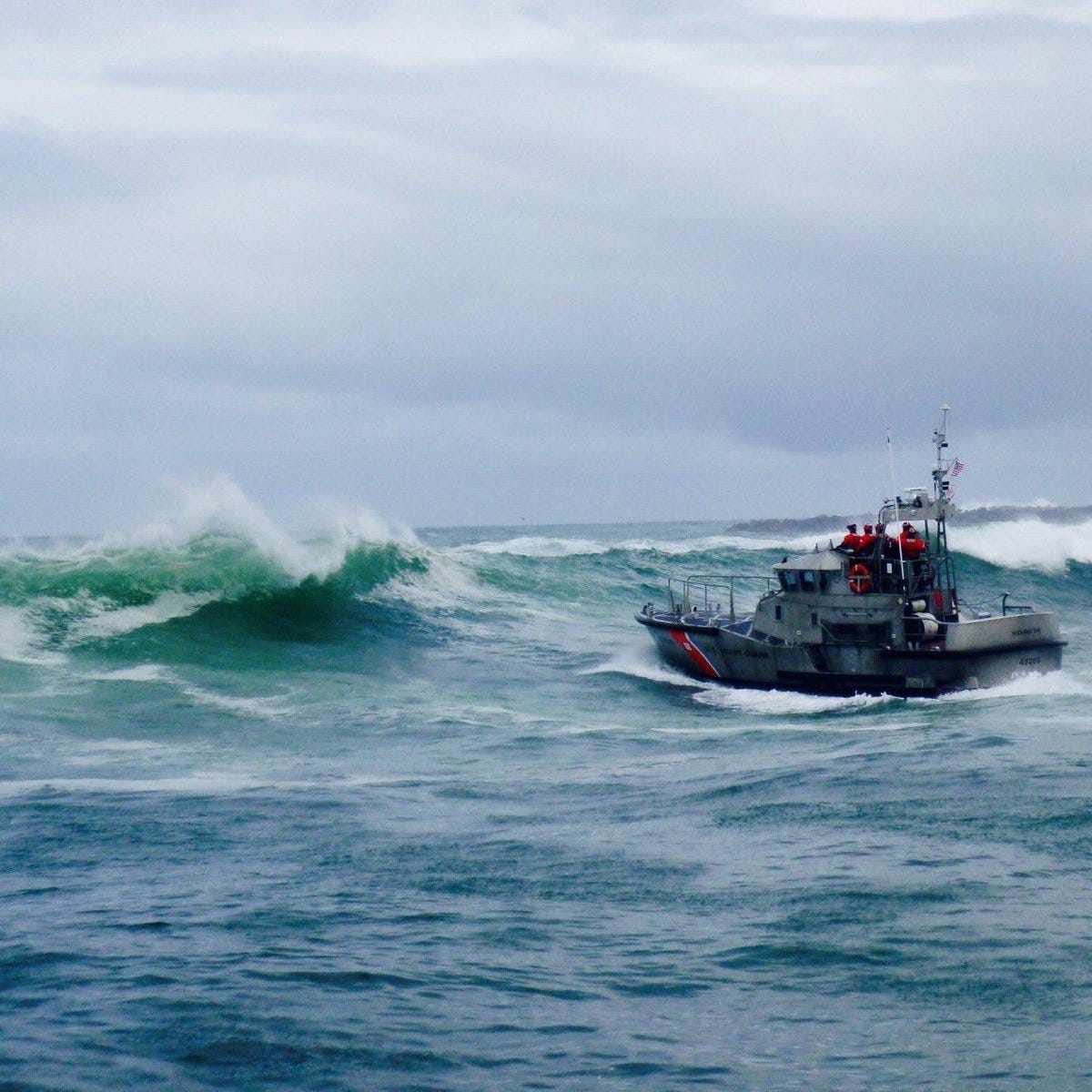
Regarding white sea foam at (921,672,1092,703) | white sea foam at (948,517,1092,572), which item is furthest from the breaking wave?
white sea foam at (948,517,1092,572)

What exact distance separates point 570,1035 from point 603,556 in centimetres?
4025

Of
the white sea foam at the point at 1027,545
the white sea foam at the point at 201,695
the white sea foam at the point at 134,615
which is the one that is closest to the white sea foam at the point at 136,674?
the white sea foam at the point at 201,695

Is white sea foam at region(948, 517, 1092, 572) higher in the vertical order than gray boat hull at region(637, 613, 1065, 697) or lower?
higher

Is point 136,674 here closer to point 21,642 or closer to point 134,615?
point 21,642

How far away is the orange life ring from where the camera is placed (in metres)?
23.0

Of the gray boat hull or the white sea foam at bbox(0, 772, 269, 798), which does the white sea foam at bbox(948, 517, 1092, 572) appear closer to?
the gray boat hull

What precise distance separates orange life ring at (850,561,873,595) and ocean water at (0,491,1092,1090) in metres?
1.95

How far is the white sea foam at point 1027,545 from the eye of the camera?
155ft

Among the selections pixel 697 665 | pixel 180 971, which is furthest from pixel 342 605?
pixel 180 971

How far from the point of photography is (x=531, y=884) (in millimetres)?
10695

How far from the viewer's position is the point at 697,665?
24.8 meters

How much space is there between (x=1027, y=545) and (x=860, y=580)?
28383mm

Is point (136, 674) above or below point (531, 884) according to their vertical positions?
above

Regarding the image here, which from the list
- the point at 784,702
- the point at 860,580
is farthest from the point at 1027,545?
the point at 784,702
